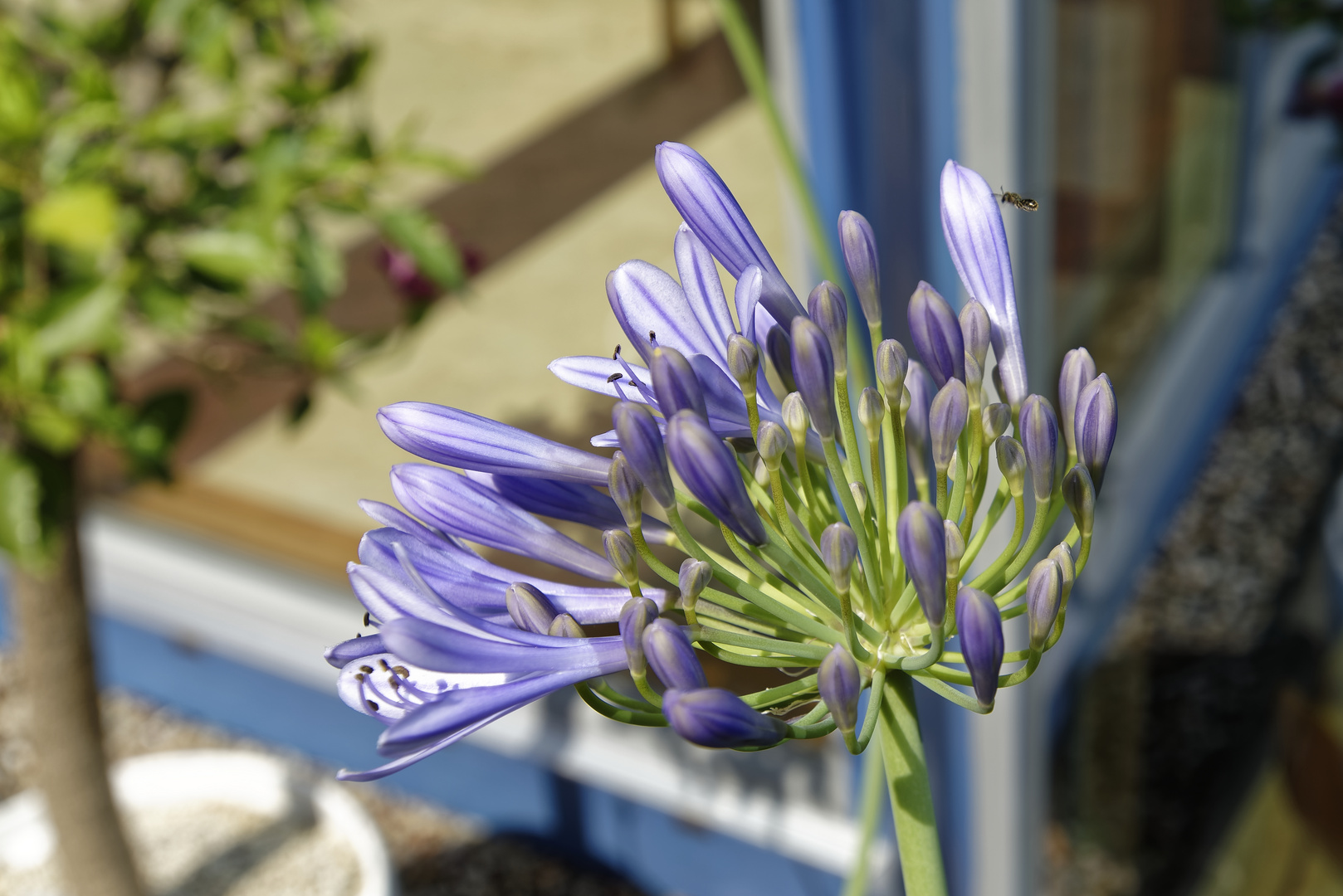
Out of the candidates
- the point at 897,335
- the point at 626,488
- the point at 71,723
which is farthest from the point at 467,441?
the point at 71,723

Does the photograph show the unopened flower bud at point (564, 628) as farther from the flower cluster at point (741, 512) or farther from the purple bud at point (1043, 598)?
the purple bud at point (1043, 598)

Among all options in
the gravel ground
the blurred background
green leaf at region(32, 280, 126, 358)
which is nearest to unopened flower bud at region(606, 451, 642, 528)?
green leaf at region(32, 280, 126, 358)

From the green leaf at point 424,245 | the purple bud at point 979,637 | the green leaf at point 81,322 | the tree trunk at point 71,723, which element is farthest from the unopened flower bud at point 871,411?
the tree trunk at point 71,723

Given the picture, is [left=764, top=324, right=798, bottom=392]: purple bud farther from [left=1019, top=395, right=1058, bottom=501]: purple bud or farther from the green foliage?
the green foliage

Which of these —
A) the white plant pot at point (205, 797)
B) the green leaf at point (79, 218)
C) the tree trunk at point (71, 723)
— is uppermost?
the green leaf at point (79, 218)

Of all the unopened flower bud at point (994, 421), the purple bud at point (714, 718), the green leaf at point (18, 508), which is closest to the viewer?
the purple bud at point (714, 718)

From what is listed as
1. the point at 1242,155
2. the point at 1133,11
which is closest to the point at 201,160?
the point at 1133,11

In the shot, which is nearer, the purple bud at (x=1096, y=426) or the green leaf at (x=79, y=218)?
the purple bud at (x=1096, y=426)
